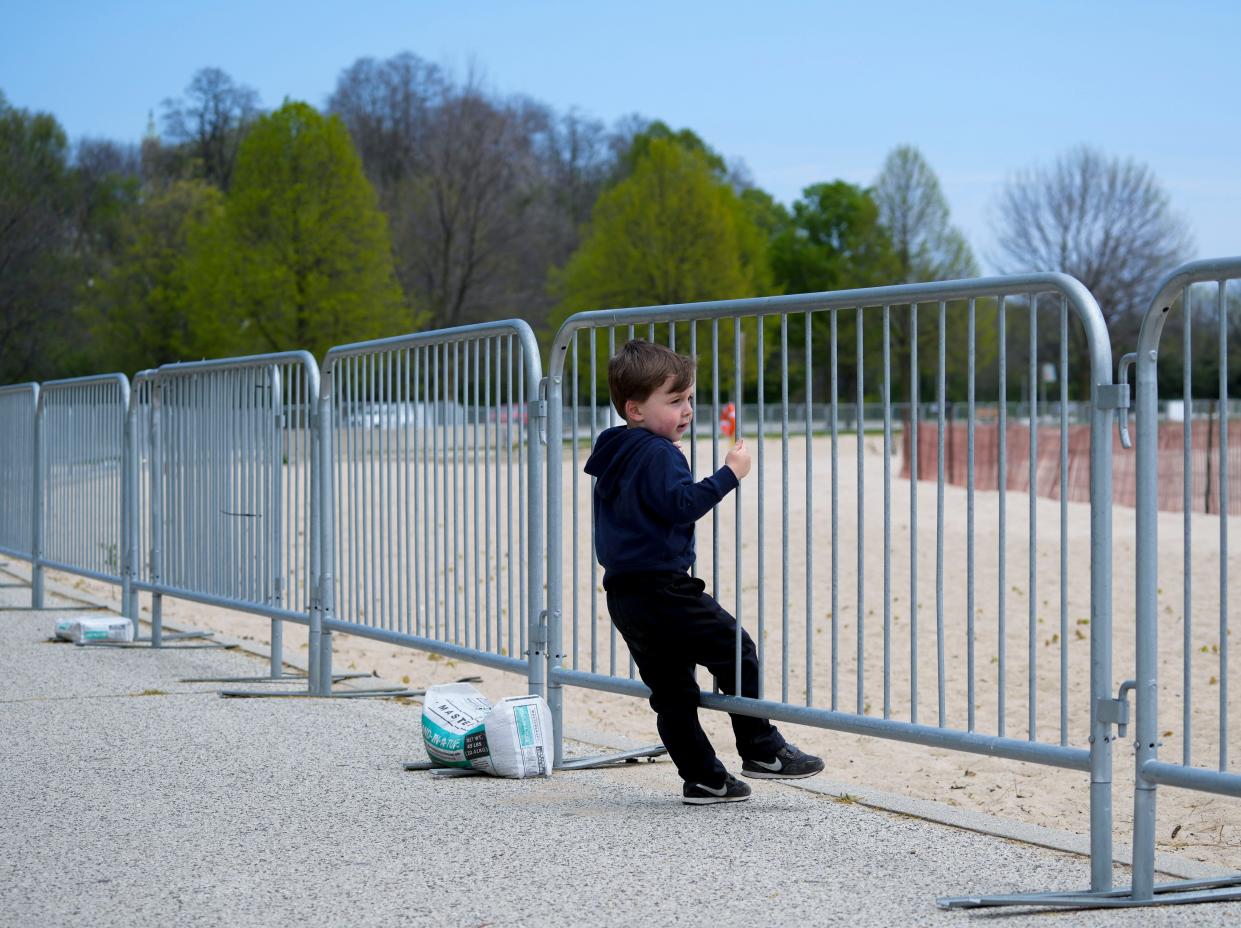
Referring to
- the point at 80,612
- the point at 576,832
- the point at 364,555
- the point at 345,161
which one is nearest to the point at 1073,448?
the point at 345,161

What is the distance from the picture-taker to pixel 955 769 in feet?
22.7

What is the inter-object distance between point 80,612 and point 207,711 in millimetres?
4956

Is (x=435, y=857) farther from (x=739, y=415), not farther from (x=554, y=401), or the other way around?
(x=554, y=401)

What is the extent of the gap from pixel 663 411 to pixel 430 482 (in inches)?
80.8

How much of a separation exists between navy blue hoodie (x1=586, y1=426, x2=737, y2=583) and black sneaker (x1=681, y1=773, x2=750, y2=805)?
739 mm

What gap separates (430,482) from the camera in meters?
6.70

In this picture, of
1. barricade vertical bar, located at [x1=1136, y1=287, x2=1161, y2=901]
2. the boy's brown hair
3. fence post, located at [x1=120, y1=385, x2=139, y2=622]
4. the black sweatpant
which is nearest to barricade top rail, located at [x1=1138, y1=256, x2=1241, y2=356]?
barricade vertical bar, located at [x1=1136, y1=287, x2=1161, y2=901]

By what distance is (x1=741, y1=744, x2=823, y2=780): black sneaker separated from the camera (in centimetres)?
494

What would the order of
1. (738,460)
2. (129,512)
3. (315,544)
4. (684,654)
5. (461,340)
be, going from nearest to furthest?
(738,460)
(684,654)
(461,340)
(315,544)
(129,512)

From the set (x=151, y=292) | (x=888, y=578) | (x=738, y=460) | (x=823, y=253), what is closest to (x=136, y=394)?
(x=738, y=460)

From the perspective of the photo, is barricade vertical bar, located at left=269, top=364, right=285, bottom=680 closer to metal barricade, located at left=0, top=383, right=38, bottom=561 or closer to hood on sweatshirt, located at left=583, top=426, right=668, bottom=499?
hood on sweatshirt, located at left=583, top=426, right=668, bottom=499

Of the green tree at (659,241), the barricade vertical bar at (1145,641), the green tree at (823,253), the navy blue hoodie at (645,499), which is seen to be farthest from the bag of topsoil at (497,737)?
the green tree at (823,253)

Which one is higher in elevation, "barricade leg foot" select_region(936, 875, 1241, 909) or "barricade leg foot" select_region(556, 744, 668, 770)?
"barricade leg foot" select_region(936, 875, 1241, 909)

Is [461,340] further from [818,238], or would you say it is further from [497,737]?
[818,238]
